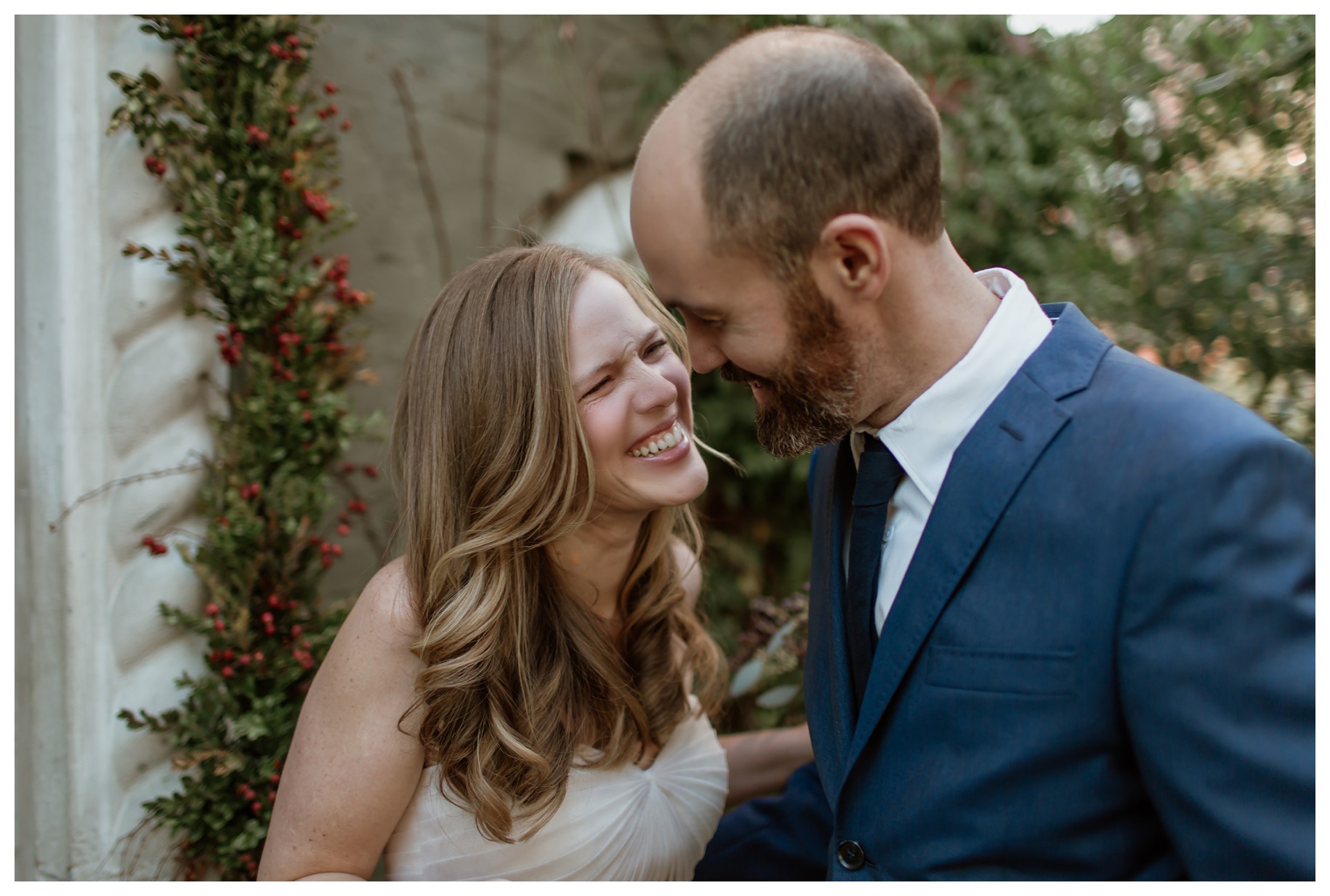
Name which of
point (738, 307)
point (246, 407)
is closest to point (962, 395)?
point (738, 307)

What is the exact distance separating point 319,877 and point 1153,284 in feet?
11.1

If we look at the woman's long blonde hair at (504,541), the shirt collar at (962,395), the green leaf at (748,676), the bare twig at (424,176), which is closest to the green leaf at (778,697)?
the green leaf at (748,676)

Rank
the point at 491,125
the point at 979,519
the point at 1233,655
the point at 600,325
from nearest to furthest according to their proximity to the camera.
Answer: the point at 1233,655 < the point at 979,519 < the point at 600,325 < the point at 491,125

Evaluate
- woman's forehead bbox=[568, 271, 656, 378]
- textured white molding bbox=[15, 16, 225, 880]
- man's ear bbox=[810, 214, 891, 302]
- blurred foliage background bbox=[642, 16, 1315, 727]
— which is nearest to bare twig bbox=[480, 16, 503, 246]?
blurred foliage background bbox=[642, 16, 1315, 727]

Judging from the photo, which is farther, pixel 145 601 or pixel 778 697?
pixel 778 697

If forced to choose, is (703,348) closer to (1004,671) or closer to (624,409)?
(624,409)

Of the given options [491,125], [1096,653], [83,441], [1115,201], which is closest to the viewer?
[1096,653]

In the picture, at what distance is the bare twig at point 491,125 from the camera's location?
9.70 ft

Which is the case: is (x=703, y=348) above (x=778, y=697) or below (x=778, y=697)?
above

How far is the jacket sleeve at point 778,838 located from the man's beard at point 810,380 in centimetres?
90

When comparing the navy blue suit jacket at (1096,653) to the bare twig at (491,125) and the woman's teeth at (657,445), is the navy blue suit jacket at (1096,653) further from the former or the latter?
the bare twig at (491,125)

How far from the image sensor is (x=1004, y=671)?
1.26 meters

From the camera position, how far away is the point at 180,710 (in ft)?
6.70

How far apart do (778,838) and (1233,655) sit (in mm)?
1220
